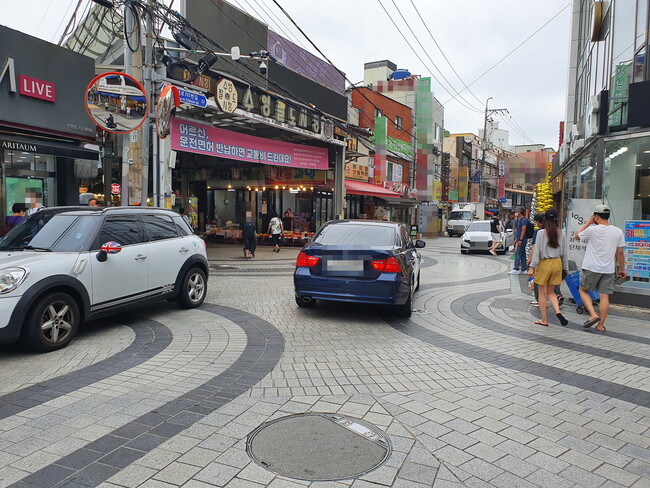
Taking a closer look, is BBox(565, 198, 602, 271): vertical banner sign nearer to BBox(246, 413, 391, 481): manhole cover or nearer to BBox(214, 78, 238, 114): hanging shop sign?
BBox(246, 413, 391, 481): manhole cover

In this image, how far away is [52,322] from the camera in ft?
16.5

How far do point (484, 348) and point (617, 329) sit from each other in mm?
2604

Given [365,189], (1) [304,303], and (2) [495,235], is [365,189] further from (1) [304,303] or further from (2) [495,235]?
(1) [304,303]

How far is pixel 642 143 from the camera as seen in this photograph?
8430 mm

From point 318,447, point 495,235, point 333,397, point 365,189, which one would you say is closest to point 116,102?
point 333,397

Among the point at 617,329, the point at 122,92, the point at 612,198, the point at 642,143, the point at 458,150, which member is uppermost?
the point at 458,150

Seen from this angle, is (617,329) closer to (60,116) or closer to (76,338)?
(76,338)

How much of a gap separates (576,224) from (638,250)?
1091mm

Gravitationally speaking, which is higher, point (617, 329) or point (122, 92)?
point (122, 92)

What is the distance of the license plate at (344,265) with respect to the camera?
660cm

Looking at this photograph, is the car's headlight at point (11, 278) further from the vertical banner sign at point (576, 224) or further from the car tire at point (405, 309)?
the vertical banner sign at point (576, 224)

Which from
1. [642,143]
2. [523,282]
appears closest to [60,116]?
[523,282]

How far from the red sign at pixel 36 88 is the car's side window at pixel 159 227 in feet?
22.0

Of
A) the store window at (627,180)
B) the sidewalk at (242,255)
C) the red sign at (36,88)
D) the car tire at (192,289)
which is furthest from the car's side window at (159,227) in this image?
the store window at (627,180)
